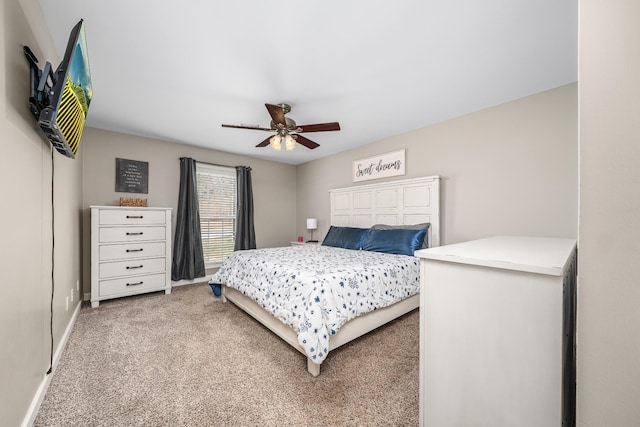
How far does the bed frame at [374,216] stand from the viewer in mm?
2055

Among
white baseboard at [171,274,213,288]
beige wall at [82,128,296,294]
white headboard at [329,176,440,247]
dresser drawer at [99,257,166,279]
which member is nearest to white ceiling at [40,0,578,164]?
beige wall at [82,128,296,294]

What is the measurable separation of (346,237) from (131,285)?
3126 millimetres

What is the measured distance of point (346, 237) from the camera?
3748 mm

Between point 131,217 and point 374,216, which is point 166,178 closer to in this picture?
point 131,217

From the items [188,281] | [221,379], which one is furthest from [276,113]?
[188,281]

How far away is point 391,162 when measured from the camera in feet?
12.4

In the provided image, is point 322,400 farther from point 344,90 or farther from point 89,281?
point 89,281

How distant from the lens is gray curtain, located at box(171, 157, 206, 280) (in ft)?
13.1

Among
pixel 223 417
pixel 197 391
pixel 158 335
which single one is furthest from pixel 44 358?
pixel 223 417

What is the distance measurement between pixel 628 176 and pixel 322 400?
171cm

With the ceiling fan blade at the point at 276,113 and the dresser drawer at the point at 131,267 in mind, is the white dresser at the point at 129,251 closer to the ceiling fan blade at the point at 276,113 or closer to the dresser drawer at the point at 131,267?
the dresser drawer at the point at 131,267

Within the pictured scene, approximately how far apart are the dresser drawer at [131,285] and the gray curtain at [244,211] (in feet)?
4.59

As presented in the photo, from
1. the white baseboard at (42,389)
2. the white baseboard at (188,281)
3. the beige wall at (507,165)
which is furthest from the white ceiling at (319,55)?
the white baseboard at (188,281)

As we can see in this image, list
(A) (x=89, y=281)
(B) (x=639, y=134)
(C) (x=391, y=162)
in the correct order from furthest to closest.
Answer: (C) (x=391, y=162)
(A) (x=89, y=281)
(B) (x=639, y=134)
